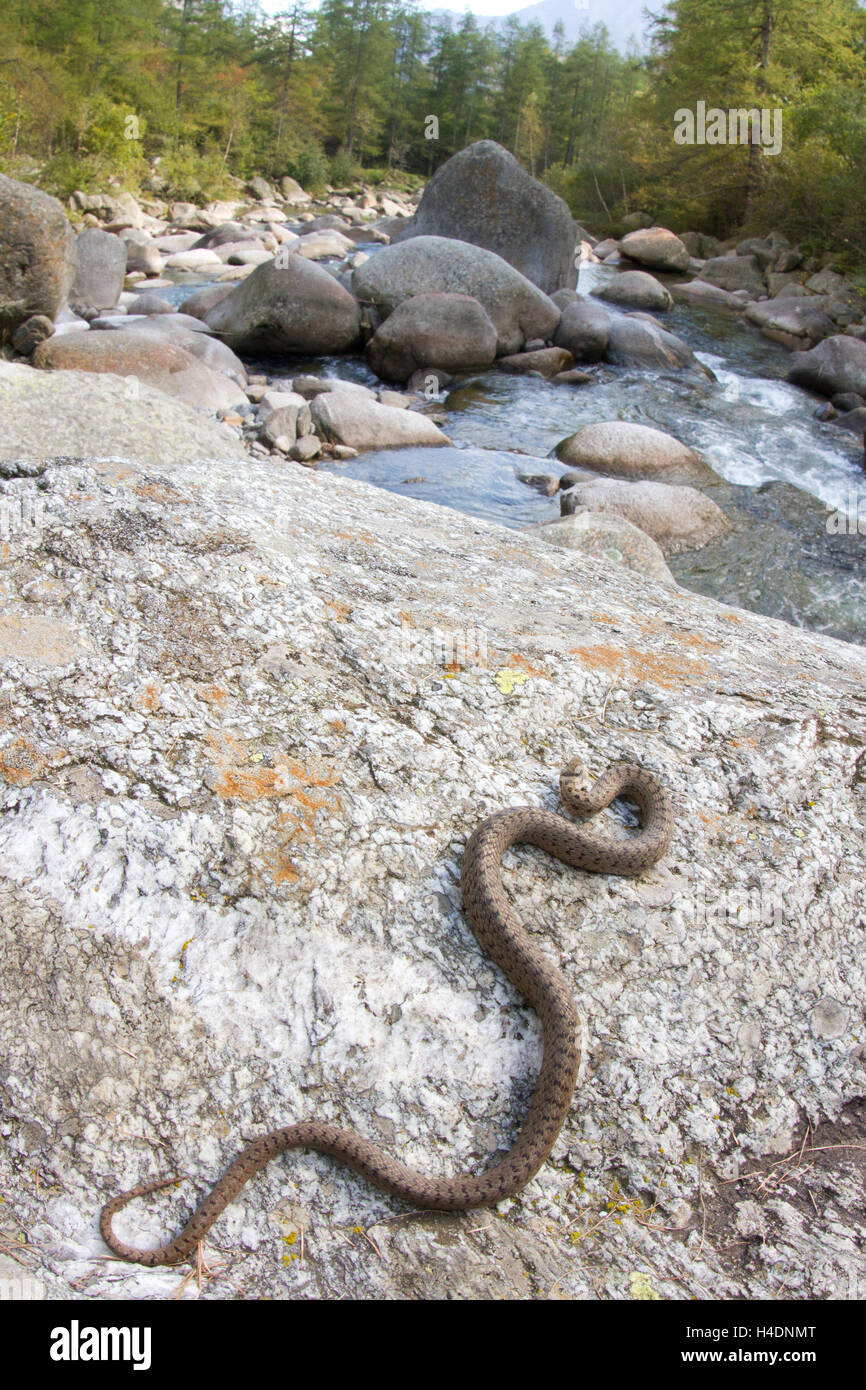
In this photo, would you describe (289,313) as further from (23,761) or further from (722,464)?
(23,761)

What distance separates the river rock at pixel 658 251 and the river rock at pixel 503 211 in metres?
12.5

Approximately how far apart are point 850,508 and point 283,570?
37.2 feet

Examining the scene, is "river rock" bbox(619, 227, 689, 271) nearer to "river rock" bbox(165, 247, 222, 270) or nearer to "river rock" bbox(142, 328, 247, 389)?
"river rock" bbox(165, 247, 222, 270)

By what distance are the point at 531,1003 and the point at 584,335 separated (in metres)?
19.0

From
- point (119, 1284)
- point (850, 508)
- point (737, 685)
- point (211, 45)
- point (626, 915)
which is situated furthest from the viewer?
point (211, 45)

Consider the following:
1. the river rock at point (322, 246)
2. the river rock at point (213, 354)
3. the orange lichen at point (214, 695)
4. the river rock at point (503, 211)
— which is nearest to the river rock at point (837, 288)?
the river rock at point (503, 211)

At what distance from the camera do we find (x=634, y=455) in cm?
1241

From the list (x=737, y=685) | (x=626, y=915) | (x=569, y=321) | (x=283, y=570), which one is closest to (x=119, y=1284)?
(x=626, y=915)

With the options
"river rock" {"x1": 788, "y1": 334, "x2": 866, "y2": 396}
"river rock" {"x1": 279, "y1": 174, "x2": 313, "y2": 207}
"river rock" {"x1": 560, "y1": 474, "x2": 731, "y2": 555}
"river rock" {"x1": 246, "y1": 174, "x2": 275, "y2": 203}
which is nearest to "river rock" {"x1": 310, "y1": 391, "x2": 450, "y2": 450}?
"river rock" {"x1": 560, "y1": 474, "x2": 731, "y2": 555}

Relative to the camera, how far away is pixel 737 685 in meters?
3.58

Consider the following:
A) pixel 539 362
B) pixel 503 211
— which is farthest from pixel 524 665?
pixel 503 211

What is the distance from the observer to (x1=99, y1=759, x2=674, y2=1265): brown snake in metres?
2.11

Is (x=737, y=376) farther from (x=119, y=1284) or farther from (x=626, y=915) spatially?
(x=119, y=1284)
